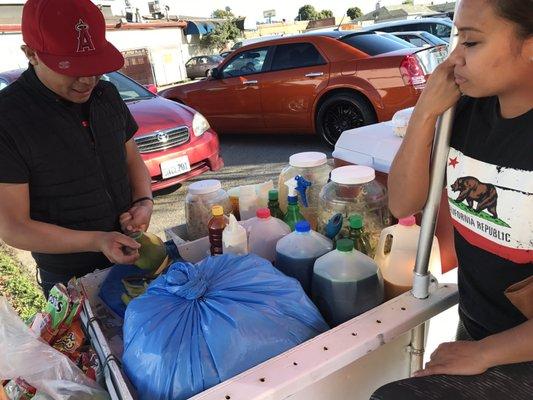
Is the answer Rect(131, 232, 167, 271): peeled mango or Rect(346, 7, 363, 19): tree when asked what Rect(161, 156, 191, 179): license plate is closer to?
Rect(131, 232, 167, 271): peeled mango

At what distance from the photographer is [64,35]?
1468 millimetres

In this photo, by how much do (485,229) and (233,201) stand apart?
109 centimetres

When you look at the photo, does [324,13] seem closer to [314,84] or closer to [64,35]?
[314,84]

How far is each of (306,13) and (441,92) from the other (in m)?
62.5

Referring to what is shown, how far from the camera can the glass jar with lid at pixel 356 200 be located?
4.96 ft

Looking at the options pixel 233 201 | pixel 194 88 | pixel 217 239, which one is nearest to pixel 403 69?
pixel 194 88

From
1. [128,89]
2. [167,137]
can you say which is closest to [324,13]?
[128,89]

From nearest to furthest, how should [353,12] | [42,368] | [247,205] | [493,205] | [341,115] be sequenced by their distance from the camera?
1. [493,205]
2. [42,368]
3. [247,205]
4. [341,115]
5. [353,12]

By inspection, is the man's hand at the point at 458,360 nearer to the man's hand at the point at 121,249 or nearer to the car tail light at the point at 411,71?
the man's hand at the point at 121,249

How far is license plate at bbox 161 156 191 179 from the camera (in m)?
4.89

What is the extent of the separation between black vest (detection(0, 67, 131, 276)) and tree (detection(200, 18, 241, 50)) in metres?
33.1

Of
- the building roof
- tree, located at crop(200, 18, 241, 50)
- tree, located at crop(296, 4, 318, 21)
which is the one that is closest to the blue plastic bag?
tree, located at crop(200, 18, 241, 50)

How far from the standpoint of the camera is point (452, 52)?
103 cm

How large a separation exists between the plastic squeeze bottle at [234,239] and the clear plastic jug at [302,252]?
110mm
